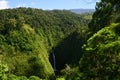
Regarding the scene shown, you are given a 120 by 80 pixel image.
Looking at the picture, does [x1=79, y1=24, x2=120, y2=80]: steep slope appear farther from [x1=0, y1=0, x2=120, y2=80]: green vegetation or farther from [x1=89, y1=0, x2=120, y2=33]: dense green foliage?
[x1=89, y1=0, x2=120, y2=33]: dense green foliage

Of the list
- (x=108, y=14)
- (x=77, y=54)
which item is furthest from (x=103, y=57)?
(x=77, y=54)

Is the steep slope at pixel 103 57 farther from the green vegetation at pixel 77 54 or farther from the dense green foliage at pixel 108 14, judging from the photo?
the dense green foliage at pixel 108 14

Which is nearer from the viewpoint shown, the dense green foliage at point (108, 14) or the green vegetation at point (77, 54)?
the green vegetation at point (77, 54)

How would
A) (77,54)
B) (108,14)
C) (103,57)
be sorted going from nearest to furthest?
(103,57)
(108,14)
(77,54)

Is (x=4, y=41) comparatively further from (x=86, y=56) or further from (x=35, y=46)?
(x=86, y=56)

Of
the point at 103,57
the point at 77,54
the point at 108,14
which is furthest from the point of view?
the point at 77,54

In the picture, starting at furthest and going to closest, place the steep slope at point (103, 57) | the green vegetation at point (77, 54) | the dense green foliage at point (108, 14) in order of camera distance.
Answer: the dense green foliage at point (108, 14) < the green vegetation at point (77, 54) < the steep slope at point (103, 57)

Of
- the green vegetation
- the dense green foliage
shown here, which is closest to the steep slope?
the green vegetation

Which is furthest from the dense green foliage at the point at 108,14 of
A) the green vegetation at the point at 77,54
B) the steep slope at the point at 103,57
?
the steep slope at the point at 103,57

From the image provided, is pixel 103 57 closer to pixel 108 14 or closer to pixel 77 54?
pixel 108 14

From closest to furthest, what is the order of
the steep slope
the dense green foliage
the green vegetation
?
the steep slope, the green vegetation, the dense green foliage

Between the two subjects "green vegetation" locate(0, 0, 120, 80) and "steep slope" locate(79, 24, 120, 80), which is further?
"green vegetation" locate(0, 0, 120, 80)

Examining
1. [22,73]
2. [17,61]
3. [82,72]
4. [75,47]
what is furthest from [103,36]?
[75,47]
